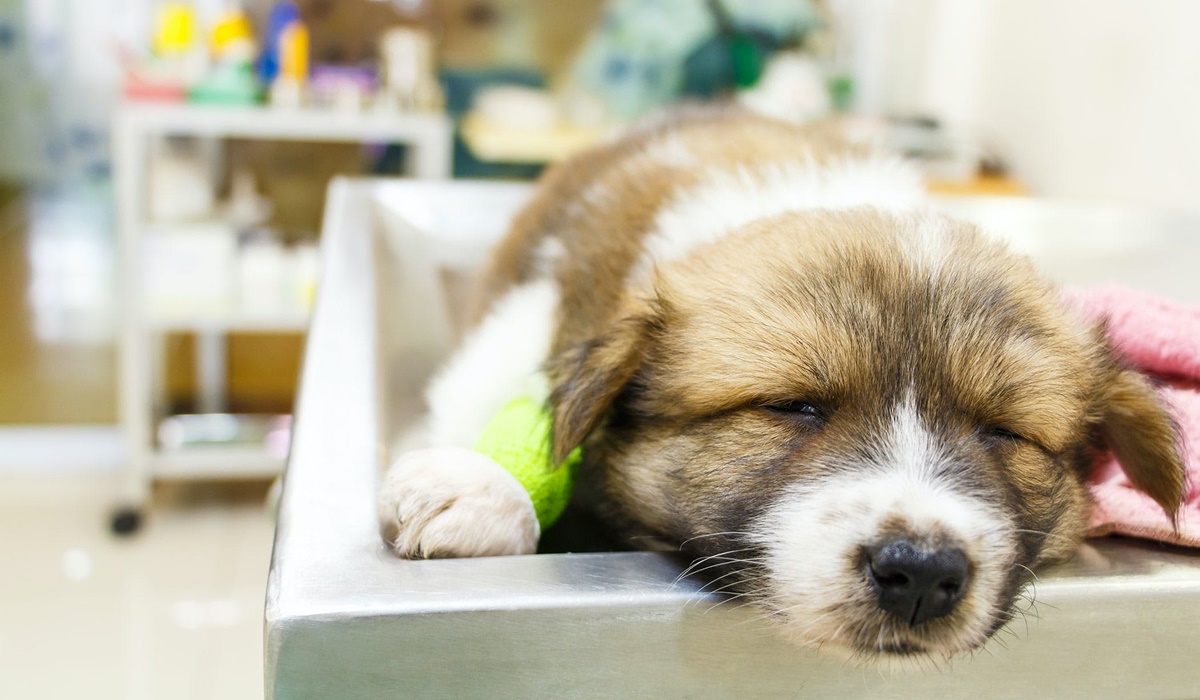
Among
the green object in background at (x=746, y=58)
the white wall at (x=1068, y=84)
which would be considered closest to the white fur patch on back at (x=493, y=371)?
the white wall at (x=1068, y=84)

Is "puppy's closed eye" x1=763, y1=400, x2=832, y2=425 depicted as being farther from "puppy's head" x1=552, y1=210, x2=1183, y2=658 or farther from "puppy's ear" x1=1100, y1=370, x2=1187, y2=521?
"puppy's ear" x1=1100, y1=370, x2=1187, y2=521

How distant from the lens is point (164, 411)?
4340 millimetres

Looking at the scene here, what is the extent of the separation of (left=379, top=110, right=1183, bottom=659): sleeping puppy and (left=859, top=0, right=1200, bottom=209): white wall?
192cm

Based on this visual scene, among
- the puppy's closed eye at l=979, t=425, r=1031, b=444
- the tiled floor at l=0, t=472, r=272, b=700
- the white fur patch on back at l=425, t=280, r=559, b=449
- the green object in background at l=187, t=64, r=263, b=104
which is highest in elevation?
the green object in background at l=187, t=64, r=263, b=104

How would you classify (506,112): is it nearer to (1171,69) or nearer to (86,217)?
(86,217)

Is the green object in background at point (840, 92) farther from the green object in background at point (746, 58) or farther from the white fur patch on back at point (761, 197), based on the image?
the white fur patch on back at point (761, 197)

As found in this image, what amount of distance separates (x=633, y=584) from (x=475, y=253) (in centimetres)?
157

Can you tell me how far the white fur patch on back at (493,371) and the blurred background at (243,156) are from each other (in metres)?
1.89

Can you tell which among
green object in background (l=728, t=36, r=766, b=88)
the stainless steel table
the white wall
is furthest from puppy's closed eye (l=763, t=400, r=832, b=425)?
green object in background (l=728, t=36, r=766, b=88)

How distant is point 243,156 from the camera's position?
14.3 ft

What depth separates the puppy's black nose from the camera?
885 mm

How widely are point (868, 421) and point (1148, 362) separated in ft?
1.45

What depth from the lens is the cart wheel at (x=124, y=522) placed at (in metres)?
3.74

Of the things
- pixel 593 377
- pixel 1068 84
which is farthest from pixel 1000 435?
pixel 1068 84
